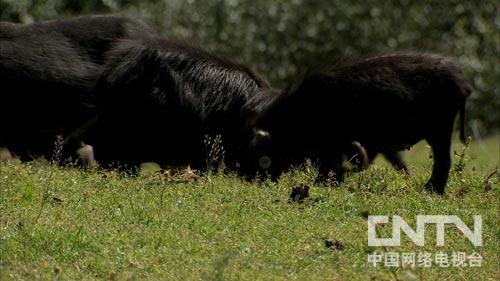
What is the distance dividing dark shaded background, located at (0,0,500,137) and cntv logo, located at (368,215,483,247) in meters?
8.14

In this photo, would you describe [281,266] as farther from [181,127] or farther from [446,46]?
[446,46]

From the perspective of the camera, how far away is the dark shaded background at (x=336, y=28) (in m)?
16.2

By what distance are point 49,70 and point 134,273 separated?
4.68m

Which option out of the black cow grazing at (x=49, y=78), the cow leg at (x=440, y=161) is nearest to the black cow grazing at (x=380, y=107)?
the cow leg at (x=440, y=161)

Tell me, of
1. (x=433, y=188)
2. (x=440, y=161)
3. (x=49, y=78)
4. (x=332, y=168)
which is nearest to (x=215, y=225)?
(x=332, y=168)

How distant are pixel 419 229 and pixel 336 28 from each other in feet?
28.2

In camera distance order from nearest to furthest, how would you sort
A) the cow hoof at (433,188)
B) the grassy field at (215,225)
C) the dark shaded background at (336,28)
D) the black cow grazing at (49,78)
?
the grassy field at (215,225)
the cow hoof at (433,188)
the black cow grazing at (49,78)
the dark shaded background at (336,28)

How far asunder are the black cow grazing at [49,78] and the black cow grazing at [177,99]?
45cm

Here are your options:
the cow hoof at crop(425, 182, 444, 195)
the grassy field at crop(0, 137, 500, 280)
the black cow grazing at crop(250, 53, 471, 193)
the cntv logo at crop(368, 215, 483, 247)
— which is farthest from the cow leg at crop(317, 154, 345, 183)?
the cntv logo at crop(368, 215, 483, 247)

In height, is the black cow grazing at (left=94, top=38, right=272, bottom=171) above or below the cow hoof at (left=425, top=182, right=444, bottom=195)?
above

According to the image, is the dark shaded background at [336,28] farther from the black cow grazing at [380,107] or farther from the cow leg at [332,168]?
the cow leg at [332,168]

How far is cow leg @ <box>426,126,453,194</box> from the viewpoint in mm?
9422

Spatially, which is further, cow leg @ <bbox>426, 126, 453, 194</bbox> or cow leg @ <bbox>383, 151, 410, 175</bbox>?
cow leg @ <bbox>383, 151, 410, 175</bbox>

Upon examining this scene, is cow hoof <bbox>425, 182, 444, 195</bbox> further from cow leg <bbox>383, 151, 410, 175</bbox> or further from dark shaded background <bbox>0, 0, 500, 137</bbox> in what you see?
dark shaded background <bbox>0, 0, 500, 137</bbox>
